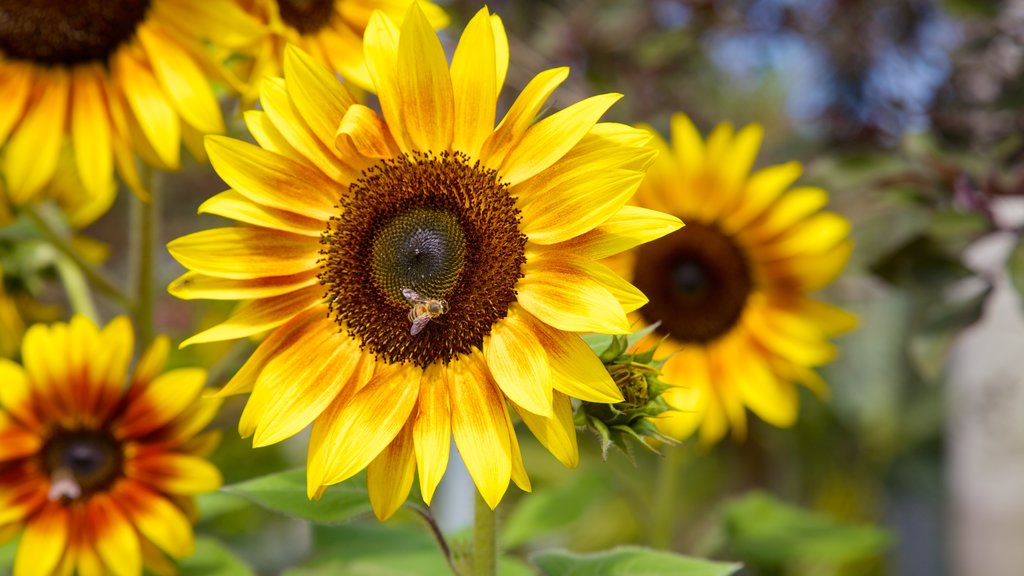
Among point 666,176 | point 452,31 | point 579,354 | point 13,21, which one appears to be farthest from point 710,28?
point 579,354

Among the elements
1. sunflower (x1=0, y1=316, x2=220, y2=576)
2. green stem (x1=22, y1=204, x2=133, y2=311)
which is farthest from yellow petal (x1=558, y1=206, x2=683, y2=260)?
green stem (x1=22, y1=204, x2=133, y2=311)

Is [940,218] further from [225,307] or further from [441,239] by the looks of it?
[225,307]

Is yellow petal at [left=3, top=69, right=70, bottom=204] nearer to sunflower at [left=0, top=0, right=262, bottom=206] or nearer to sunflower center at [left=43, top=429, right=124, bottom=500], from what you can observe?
sunflower at [left=0, top=0, right=262, bottom=206]

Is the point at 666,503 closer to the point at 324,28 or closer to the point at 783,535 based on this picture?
the point at 783,535

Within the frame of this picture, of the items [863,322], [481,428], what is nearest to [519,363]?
[481,428]

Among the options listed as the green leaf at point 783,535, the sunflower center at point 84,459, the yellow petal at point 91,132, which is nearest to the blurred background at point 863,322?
the green leaf at point 783,535

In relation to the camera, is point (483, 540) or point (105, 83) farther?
point (105, 83)
